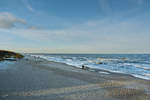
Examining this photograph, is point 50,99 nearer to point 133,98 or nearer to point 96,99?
point 96,99

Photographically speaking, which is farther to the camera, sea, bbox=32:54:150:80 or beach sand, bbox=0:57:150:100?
sea, bbox=32:54:150:80

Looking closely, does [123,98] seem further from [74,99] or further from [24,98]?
[24,98]

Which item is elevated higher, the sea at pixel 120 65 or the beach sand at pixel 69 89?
the beach sand at pixel 69 89

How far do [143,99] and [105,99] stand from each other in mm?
1684

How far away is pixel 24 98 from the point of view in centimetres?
418

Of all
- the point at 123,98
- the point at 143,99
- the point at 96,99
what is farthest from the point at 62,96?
the point at 143,99

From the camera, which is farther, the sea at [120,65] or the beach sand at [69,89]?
the sea at [120,65]

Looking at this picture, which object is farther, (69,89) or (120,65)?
(120,65)

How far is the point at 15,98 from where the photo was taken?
4.15 meters

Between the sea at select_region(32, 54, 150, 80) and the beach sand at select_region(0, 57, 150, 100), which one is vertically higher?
the beach sand at select_region(0, 57, 150, 100)

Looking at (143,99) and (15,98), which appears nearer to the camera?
(15,98)

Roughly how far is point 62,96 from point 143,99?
3.49 metres

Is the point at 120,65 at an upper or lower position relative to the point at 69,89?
lower

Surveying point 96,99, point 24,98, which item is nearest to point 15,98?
point 24,98
